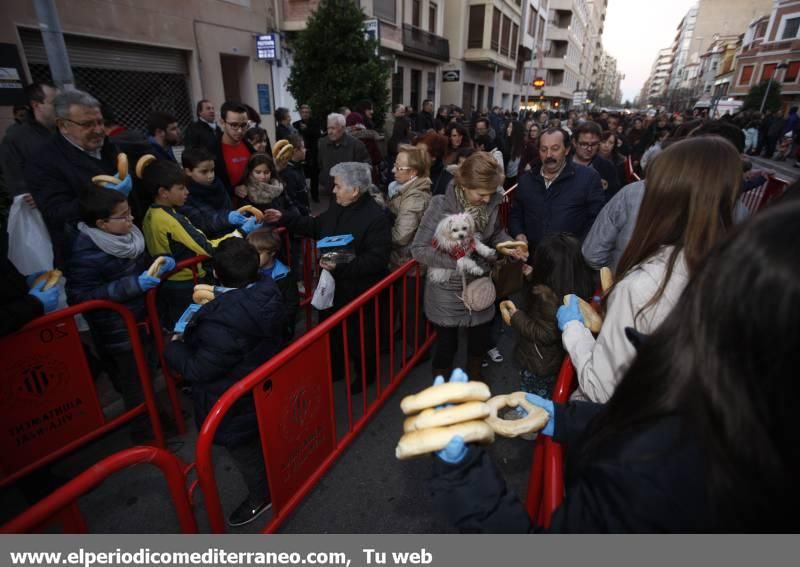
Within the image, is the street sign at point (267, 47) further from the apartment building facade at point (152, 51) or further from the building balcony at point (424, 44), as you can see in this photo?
the building balcony at point (424, 44)

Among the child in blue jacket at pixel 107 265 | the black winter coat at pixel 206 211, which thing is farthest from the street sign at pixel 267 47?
the child in blue jacket at pixel 107 265

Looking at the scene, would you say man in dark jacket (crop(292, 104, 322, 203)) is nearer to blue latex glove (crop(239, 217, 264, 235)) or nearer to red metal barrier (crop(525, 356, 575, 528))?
blue latex glove (crop(239, 217, 264, 235))

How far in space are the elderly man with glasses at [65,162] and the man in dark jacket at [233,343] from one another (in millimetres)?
1739

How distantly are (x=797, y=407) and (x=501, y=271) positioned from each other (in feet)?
9.11

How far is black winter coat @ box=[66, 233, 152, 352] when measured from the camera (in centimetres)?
257

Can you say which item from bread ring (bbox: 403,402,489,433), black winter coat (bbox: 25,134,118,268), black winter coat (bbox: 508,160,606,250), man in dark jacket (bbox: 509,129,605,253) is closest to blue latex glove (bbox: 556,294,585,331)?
bread ring (bbox: 403,402,489,433)

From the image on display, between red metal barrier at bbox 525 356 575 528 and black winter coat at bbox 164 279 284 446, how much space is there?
1421 mm

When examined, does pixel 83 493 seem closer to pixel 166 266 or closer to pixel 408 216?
pixel 166 266

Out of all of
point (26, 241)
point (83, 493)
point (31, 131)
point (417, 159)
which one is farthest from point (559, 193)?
point (31, 131)

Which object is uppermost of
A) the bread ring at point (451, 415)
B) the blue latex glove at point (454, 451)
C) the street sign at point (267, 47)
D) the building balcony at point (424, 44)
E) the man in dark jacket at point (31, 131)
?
the building balcony at point (424, 44)

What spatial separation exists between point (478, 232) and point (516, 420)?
6.48ft

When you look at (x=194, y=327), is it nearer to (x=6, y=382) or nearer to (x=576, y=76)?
(x=6, y=382)

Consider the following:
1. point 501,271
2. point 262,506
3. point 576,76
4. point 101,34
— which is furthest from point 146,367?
point 576,76

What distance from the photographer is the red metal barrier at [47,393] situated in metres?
2.28
